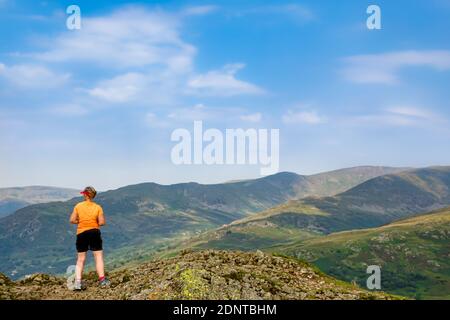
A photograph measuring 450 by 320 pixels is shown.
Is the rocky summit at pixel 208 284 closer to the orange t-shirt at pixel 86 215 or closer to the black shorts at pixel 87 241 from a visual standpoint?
the black shorts at pixel 87 241

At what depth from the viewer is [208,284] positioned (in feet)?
67.9

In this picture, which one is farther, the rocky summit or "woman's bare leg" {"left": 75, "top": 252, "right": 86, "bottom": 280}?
"woman's bare leg" {"left": 75, "top": 252, "right": 86, "bottom": 280}

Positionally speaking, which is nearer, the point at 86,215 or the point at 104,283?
the point at 86,215

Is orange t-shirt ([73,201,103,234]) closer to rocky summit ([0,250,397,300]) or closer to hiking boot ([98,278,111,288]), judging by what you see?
hiking boot ([98,278,111,288])

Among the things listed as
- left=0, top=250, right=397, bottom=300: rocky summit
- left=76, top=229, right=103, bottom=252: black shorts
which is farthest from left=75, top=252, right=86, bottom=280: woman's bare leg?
left=0, top=250, right=397, bottom=300: rocky summit

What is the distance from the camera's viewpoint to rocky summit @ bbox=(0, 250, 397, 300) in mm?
20438

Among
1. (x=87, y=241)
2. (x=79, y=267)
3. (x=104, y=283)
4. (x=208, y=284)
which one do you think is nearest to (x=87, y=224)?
(x=87, y=241)

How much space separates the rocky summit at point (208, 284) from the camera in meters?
20.4

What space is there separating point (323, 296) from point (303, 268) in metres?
6.40

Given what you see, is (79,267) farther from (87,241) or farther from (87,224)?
(87,224)

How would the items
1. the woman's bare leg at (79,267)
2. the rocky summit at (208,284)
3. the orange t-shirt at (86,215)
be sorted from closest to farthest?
the rocky summit at (208,284), the orange t-shirt at (86,215), the woman's bare leg at (79,267)

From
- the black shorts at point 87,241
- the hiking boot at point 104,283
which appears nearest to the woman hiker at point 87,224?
the black shorts at point 87,241
